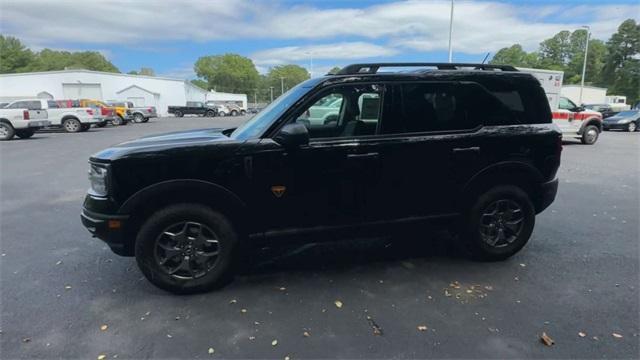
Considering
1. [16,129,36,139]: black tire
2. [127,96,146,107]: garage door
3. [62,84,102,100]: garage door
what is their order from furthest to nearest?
[127,96,146,107]: garage door → [62,84,102,100]: garage door → [16,129,36,139]: black tire

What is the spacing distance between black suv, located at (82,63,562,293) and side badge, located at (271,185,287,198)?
0.01 m

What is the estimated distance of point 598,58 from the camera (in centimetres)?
8550

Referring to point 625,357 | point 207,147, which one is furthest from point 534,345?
point 207,147

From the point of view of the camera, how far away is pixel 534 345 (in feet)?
8.89

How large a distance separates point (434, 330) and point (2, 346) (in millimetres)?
3024

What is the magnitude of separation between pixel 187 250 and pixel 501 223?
3.08m

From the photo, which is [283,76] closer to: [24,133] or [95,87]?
[95,87]

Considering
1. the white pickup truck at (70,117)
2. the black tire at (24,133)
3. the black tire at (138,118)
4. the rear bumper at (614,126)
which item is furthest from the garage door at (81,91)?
the rear bumper at (614,126)

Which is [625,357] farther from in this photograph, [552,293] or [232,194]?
[232,194]

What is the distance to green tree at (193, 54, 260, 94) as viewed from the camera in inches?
4658

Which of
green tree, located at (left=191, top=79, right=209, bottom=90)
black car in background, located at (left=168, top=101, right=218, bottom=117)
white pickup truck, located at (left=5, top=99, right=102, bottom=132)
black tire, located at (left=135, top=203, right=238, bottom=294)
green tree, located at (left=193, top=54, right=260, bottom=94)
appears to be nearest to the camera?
black tire, located at (left=135, top=203, right=238, bottom=294)

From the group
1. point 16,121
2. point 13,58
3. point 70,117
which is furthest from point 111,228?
point 13,58

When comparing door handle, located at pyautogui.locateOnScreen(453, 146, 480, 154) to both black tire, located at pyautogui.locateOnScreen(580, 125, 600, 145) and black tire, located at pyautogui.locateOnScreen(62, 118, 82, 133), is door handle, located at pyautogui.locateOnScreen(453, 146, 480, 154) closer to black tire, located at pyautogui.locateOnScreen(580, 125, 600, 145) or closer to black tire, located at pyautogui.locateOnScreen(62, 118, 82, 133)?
black tire, located at pyautogui.locateOnScreen(580, 125, 600, 145)

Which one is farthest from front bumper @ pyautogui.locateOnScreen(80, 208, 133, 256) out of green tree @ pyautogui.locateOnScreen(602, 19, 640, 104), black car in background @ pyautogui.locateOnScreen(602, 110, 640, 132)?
green tree @ pyautogui.locateOnScreen(602, 19, 640, 104)
